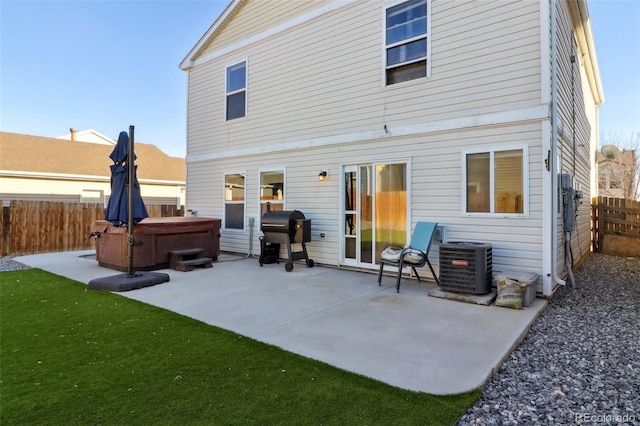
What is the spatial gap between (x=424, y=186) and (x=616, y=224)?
735 cm


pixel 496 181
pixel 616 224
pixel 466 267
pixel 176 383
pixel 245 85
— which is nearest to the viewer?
pixel 176 383

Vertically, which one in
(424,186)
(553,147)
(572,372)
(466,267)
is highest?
(553,147)

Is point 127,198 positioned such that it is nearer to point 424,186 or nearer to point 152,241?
point 152,241

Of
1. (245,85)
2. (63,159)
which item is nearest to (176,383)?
(245,85)

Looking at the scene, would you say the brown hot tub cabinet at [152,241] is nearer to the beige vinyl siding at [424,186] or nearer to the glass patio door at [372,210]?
the beige vinyl siding at [424,186]

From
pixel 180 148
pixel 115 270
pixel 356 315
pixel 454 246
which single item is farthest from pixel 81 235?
pixel 180 148

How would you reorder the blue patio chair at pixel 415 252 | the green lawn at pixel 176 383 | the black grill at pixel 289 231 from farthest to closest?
the black grill at pixel 289 231, the blue patio chair at pixel 415 252, the green lawn at pixel 176 383

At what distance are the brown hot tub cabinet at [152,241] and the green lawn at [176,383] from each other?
9.65ft

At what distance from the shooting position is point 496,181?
206 inches

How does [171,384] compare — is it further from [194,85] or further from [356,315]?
[194,85]

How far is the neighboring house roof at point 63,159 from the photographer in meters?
13.3

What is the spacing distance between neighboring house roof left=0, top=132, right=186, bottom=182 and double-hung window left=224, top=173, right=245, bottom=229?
735 centimetres

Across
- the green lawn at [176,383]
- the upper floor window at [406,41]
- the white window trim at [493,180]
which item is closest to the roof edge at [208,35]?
the upper floor window at [406,41]

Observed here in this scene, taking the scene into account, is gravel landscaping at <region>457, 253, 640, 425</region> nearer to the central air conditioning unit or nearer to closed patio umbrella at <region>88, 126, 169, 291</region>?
the central air conditioning unit
